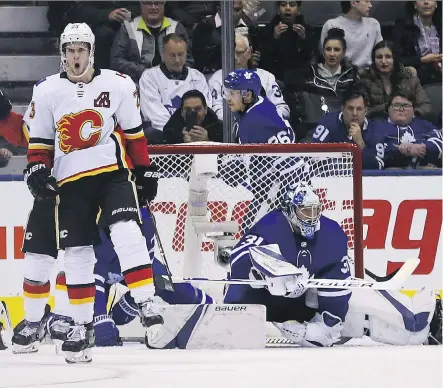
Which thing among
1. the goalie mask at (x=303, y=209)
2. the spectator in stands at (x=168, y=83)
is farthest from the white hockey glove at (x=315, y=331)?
the spectator in stands at (x=168, y=83)

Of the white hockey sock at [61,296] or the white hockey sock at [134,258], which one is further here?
the white hockey sock at [61,296]

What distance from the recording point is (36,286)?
4.72 metres

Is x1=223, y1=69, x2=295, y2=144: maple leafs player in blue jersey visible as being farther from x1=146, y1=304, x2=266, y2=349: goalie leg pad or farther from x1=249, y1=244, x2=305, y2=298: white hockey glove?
x1=146, y1=304, x2=266, y2=349: goalie leg pad

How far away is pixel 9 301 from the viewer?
6.14 meters

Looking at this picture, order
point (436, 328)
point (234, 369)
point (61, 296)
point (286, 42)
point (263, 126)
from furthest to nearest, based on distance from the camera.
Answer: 1. point (286, 42)
2. point (263, 126)
3. point (436, 328)
4. point (61, 296)
5. point (234, 369)

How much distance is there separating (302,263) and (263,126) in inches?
30.5

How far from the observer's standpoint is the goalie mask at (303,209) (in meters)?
5.49

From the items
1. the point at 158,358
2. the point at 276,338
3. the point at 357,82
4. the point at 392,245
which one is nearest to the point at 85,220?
the point at 158,358

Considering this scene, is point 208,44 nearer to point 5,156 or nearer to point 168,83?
point 168,83

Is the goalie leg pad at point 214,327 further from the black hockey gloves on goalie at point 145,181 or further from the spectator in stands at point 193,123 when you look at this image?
the spectator in stands at point 193,123

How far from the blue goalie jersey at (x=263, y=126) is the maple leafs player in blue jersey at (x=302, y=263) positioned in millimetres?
498

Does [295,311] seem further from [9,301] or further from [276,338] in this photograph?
[9,301]

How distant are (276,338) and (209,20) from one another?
1771 millimetres

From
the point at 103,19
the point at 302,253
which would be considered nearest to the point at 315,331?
the point at 302,253
